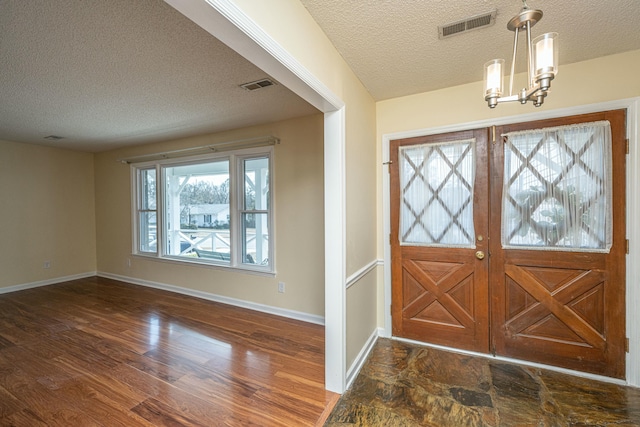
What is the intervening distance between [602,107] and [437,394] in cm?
255

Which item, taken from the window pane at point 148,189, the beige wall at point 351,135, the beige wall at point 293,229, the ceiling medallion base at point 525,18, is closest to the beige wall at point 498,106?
the beige wall at point 351,135

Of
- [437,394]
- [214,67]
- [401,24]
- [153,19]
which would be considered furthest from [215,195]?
[437,394]

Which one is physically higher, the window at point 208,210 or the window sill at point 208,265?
the window at point 208,210

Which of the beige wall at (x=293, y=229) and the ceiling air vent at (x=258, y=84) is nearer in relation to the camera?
the ceiling air vent at (x=258, y=84)

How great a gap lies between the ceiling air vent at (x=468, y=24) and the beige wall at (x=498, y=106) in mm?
837

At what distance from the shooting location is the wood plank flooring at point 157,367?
1.84 metres

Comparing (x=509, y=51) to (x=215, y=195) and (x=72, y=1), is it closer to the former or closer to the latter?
(x=72, y=1)

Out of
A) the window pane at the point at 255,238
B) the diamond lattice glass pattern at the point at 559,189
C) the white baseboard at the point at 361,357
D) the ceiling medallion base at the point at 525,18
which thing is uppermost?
the ceiling medallion base at the point at 525,18

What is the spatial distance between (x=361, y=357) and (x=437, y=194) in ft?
5.53

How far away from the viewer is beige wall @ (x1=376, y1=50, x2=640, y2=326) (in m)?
2.07

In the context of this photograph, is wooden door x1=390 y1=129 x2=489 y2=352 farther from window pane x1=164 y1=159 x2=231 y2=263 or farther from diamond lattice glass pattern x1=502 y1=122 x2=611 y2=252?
window pane x1=164 y1=159 x2=231 y2=263

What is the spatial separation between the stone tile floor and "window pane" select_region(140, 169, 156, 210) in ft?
15.0

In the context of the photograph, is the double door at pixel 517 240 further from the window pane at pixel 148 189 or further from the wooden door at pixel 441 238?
the window pane at pixel 148 189

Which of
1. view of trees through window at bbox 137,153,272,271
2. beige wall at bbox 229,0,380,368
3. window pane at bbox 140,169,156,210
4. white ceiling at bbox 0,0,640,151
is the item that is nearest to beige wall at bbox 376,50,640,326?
white ceiling at bbox 0,0,640,151
